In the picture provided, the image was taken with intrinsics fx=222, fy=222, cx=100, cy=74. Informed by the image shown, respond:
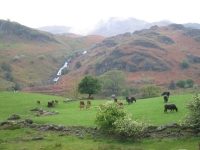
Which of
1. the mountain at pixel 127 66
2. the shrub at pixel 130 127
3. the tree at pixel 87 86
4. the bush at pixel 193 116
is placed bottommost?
the shrub at pixel 130 127

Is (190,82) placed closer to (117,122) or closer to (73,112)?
(73,112)

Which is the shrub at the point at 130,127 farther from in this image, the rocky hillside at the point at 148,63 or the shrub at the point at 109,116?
the rocky hillside at the point at 148,63

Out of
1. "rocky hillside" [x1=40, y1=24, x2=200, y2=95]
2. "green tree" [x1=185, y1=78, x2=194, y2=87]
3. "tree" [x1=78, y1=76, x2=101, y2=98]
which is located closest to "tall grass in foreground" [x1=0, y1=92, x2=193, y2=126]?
"tree" [x1=78, y1=76, x2=101, y2=98]

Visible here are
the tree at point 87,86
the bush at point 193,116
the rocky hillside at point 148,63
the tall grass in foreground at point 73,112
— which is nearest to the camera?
the bush at point 193,116

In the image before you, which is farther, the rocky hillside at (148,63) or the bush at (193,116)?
the rocky hillside at (148,63)

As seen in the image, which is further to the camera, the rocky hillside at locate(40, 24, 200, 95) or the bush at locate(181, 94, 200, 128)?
the rocky hillside at locate(40, 24, 200, 95)

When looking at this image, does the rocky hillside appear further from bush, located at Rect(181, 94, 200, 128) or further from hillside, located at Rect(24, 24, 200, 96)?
bush, located at Rect(181, 94, 200, 128)

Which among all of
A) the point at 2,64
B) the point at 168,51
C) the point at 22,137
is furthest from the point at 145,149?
the point at 168,51

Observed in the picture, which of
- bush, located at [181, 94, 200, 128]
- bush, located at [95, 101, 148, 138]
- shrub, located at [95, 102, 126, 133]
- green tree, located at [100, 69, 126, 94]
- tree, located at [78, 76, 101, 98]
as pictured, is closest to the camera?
bush, located at [181, 94, 200, 128]

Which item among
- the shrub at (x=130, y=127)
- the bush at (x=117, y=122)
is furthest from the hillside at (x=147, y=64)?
the shrub at (x=130, y=127)

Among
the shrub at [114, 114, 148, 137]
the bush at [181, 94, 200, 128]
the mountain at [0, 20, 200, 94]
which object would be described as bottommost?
the shrub at [114, 114, 148, 137]

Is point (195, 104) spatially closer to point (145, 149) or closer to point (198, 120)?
point (198, 120)

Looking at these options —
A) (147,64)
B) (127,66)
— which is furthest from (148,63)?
(127,66)

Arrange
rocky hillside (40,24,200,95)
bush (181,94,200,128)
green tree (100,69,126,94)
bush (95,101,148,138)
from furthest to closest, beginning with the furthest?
rocky hillside (40,24,200,95), green tree (100,69,126,94), bush (95,101,148,138), bush (181,94,200,128)
